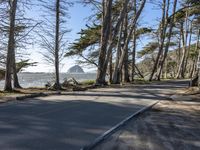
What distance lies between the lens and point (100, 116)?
1190 cm

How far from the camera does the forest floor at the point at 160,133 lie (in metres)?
7.75

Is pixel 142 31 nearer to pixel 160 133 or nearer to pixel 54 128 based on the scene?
pixel 160 133

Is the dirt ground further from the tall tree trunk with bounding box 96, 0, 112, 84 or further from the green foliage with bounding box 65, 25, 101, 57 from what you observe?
the green foliage with bounding box 65, 25, 101, 57

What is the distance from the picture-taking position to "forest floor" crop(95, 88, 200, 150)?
7753 millimetres

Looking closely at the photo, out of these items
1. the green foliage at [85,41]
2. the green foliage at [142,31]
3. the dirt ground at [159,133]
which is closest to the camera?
the dirt ground at [159,133]

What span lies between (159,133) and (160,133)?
0.03 metres

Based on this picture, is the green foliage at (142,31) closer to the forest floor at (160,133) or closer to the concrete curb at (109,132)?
the forest floor at (160,133)

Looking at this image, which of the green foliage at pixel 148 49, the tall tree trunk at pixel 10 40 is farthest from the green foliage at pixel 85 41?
the green foliage at pixel 148 49

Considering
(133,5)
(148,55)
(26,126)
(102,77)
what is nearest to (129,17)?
(133,5)

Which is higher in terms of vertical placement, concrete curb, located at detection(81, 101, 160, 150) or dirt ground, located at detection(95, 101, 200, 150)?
concrete curb, located at detection(81, 101, 160, 150)

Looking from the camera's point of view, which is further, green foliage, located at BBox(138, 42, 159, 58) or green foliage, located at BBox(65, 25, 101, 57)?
green foliage, located at BBox(138, 42, 159, 58)

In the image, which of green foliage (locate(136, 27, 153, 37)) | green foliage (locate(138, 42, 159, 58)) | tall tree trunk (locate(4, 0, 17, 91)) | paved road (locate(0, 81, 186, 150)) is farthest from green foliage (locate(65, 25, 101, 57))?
paved road (locate(0, 81, 186, 150))

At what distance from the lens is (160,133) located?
30.5 ft

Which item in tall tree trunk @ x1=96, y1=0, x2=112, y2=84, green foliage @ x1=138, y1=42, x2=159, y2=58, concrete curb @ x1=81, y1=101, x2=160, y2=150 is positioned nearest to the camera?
concrete curb @ x1=81, y1=101, x2=160, y2=150
